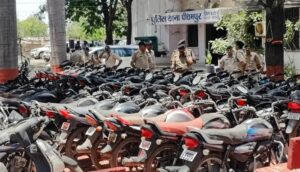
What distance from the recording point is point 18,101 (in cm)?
743

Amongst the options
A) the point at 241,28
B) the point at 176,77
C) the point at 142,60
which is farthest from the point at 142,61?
the point at 241,28

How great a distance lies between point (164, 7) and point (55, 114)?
26.3 meters

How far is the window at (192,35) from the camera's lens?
1200 inches

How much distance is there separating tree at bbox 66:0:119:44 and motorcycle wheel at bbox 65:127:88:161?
25564 millimetres

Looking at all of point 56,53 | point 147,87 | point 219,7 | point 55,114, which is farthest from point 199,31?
point 55,114

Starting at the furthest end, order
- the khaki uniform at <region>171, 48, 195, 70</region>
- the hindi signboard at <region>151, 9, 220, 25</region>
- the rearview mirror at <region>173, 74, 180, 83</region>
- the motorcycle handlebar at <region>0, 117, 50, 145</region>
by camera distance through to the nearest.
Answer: the hindi signboard at <region>151, 9, 220, 25</region>, the khaki uniform at <region>171, 48, 195, 70</region>, the rearview mirror at <region>173, 74, 180, 83</region>, the motorcycle handlebar at <region>0, 117, 50, 145</region>

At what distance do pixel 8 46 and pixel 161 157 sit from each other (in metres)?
8.85

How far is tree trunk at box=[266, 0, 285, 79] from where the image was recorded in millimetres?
11109

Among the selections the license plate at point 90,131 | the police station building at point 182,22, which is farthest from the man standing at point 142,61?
the police station building at point 182,22

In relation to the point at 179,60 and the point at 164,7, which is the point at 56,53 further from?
the point at 164,7

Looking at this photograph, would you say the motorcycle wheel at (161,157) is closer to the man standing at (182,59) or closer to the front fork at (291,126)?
the front fork at (291,126)

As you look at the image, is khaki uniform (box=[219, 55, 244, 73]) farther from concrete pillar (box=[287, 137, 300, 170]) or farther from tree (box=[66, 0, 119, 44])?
tree (box=[66, 0, 119, 44])

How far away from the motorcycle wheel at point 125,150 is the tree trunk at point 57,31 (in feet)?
27.6

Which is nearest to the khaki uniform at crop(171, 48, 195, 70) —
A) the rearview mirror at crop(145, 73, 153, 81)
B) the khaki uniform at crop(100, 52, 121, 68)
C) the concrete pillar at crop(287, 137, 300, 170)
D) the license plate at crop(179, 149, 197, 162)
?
the rearview mirror at crop(145, 73, 153, 81)
